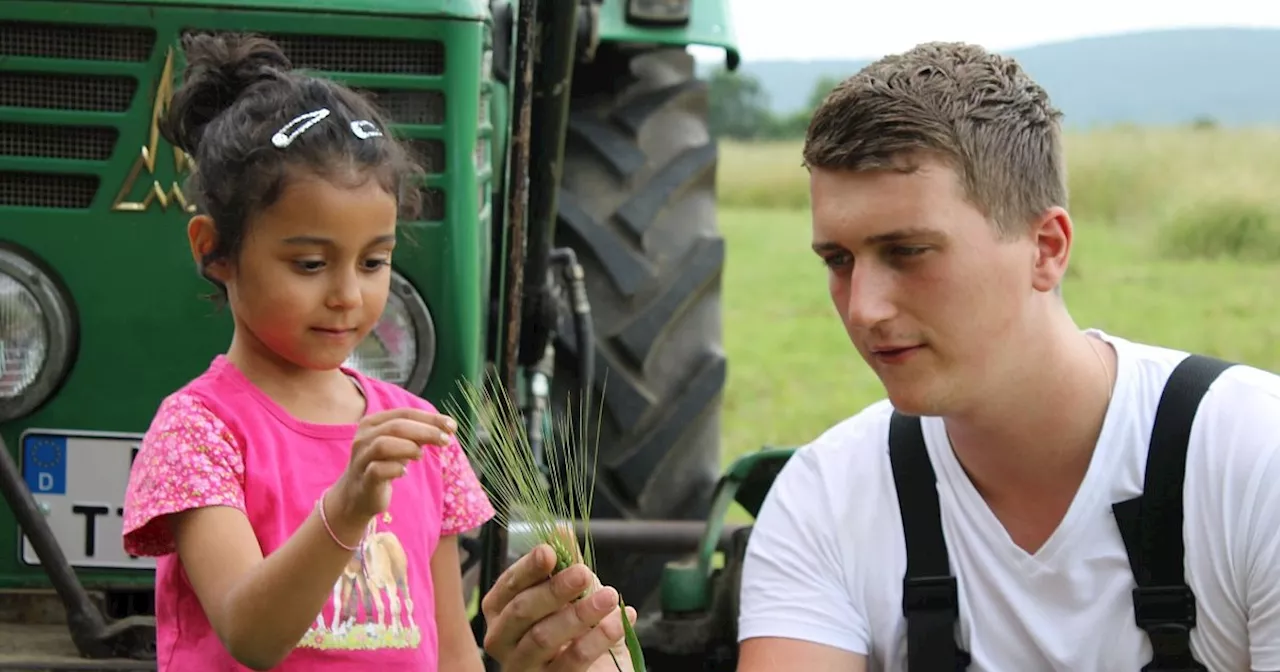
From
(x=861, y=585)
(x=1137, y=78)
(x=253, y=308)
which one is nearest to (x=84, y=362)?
(x=253, y=308)

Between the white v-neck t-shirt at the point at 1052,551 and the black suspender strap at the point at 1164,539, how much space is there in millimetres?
15

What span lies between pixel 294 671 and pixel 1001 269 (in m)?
1.06

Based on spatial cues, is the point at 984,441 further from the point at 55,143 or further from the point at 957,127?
the point at 55,143

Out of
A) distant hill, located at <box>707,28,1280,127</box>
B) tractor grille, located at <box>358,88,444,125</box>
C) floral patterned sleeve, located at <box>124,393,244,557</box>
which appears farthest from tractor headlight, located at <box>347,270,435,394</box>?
distant hill, located at <box>707,28,1280,127</box>

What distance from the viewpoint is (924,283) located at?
2.31 metres

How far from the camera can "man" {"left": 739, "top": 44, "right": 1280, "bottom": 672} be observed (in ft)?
7.63

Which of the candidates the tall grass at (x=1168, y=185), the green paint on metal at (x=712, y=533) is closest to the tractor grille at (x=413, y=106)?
the green paint on metal at (x=712, y=533)

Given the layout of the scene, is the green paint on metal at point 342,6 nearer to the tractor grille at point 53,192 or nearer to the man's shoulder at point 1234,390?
the tractor grille at point 53,192

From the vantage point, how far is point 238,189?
81.3 inches

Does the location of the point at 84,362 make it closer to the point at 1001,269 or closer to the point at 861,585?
the point at 861,585

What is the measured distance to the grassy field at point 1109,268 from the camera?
400 inches

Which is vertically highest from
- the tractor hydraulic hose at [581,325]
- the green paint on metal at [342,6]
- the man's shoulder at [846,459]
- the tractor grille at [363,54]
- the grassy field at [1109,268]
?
the green paint on metal at [342,6]

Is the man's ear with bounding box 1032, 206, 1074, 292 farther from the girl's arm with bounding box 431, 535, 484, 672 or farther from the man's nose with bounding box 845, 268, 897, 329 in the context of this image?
the girl's arm with bounding box 431, 535, 484, 672

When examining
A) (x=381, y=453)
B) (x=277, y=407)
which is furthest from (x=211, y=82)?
(x=381, y=453)
